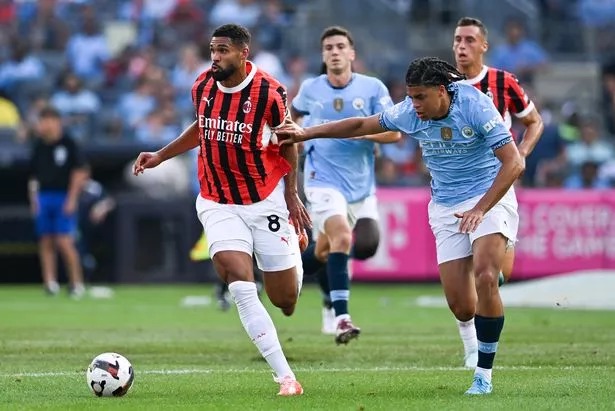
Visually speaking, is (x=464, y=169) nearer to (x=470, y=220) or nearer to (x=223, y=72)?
(x=470, y=220)

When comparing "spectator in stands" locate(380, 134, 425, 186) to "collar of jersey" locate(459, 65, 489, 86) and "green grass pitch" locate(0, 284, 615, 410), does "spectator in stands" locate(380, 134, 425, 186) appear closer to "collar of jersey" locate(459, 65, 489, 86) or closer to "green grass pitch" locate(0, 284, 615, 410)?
"green grass pitch" locate(0, 284, 615, 410)

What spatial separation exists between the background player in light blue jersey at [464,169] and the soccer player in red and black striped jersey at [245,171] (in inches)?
8.6

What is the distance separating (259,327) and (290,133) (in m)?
1.28

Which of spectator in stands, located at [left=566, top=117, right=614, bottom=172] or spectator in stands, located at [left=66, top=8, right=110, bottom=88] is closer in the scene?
spectator in stands, located at [left=566, top=117, right=614, bottom=172]

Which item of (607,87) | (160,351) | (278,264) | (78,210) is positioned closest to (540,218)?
(607,87)

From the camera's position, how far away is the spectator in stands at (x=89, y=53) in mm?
24828

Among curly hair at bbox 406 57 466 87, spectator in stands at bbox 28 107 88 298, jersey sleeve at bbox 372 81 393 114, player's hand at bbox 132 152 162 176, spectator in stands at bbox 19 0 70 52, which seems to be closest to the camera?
curly hair at bbox 406 57 466 87

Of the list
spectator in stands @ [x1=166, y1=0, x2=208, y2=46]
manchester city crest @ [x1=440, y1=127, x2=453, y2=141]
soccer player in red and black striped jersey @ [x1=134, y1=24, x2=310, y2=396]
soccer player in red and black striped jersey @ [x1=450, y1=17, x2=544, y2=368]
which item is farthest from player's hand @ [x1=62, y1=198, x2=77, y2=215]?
manchester city crest @ [x1=440, y1=127, x2=453, y2=141]

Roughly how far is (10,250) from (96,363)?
13.3 m

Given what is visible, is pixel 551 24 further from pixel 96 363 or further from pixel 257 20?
pixel 96 363

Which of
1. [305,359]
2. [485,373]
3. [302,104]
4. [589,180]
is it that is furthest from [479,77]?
[589,180]

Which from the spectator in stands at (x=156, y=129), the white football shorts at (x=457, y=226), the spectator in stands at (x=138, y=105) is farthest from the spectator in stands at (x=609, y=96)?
the white football shorts at (x=457, y=226)

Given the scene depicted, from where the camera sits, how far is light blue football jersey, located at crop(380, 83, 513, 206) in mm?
8711

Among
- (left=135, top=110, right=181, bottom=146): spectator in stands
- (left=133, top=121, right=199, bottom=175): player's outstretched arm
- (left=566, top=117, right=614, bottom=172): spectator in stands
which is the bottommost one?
(left=566, top=117, right=614, bottom=172): spectator in stands
